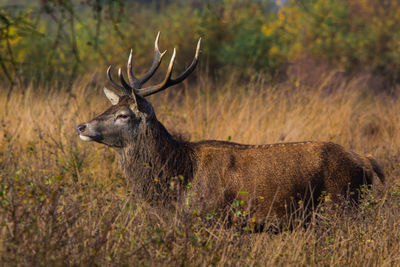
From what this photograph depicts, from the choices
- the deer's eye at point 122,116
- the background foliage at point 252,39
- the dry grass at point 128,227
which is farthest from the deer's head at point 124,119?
the background foliage at point 252,39

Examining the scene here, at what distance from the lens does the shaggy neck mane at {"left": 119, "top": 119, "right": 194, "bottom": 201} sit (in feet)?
19.2

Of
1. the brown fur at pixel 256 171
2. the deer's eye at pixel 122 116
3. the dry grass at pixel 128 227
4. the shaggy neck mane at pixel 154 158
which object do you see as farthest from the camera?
the deer's eye at pixel 122 116

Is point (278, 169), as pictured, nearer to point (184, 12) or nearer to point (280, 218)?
point (280, 218)

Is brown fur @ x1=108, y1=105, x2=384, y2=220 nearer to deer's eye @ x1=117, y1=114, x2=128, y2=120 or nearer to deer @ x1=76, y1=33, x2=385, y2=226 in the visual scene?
deer @ x1=76, y1=33, x2=385, y2=226

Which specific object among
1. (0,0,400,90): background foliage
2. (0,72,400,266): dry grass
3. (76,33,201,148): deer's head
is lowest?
(0,72,400,266): dry grass

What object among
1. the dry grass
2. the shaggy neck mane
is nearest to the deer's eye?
the shaggy neck mane

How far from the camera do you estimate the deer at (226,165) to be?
5.58m

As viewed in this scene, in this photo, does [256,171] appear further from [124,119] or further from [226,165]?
[124,119]

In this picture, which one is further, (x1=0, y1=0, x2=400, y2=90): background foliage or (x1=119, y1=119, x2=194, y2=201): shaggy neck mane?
(x1=0, y1=0, x2=400, y2=90): background foliage

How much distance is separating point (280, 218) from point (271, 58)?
11410 mm

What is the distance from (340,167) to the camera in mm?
5750

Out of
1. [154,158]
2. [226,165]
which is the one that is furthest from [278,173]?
[154,158]

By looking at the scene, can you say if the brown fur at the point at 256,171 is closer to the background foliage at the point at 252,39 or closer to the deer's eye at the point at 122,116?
the deer's eye at the point at 122,116

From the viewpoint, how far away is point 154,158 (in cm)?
611
